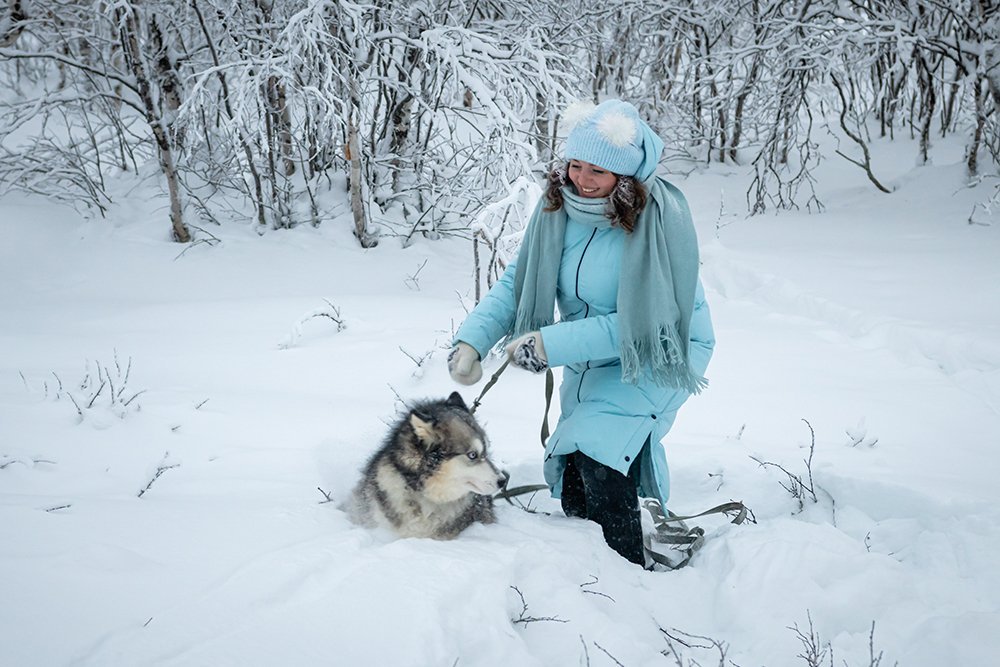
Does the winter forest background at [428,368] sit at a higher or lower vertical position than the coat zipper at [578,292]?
lower

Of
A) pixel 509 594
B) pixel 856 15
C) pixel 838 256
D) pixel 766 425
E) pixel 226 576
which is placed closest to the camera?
pixel 226 576

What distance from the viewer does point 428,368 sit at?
503cm

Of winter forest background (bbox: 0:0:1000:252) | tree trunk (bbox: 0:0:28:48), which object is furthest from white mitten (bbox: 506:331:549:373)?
tree trunk (bbox: 0:0:28:48)

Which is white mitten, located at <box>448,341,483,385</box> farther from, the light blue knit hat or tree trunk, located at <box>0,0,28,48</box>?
tree trunk, located at <box>0,0,28,48</box>

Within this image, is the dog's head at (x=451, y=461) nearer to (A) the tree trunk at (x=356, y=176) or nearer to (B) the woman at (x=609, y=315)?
(B) the woman at (x=609, y=315)

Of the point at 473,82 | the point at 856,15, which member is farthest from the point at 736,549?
the point at 856,15

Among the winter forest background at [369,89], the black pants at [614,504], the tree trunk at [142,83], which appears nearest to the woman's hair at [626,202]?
the black pants at [614,504]

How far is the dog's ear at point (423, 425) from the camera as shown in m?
2.60

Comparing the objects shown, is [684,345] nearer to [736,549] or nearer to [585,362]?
[585,362]

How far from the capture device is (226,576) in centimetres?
209

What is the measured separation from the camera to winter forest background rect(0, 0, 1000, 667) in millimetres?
2086

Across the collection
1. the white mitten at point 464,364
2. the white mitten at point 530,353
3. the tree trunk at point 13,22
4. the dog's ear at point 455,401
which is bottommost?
the dog's ear at point 455,401

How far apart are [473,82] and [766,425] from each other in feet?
17.8

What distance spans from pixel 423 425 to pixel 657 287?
1.09m
